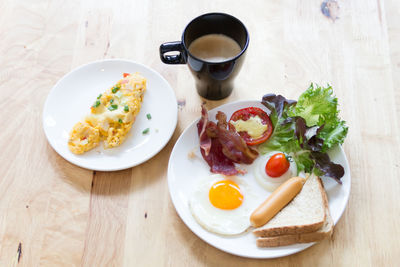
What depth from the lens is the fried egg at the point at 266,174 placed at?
2387 mm

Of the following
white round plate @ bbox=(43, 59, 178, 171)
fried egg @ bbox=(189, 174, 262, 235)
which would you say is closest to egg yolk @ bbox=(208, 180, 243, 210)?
fried egg @ bbox=(189, 174, 262, 235)

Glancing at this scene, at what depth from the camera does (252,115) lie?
2.53m

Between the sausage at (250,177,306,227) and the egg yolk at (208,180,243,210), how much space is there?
15 centimetres

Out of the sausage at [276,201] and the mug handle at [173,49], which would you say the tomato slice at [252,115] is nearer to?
the sausage at [276,201]

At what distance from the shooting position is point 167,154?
102 inches

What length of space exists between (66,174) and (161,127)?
74 cm

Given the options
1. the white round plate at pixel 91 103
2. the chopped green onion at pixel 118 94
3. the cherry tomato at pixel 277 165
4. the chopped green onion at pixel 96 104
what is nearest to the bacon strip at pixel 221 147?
the cherry tomato at pixel 277 165

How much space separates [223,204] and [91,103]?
47.7 inches

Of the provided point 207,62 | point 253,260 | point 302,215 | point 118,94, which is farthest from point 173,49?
point 253,260

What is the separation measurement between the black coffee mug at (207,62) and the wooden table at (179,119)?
325 millimetres

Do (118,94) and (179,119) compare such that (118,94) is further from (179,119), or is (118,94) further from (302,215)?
(302,215)

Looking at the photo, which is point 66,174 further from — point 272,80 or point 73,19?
point 272,80

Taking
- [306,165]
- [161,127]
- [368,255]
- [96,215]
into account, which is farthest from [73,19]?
[368,255]

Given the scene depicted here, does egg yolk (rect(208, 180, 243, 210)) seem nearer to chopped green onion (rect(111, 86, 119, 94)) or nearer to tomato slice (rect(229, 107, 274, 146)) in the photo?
tomato slice (rect(229, 107, 274, 146))
